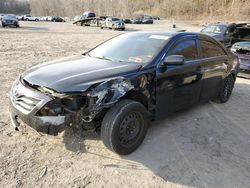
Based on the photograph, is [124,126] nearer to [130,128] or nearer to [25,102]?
[130,128]

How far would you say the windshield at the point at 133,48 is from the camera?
12.1 ft

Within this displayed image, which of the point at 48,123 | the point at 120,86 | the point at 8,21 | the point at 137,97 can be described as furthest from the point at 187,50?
the point at 8,21

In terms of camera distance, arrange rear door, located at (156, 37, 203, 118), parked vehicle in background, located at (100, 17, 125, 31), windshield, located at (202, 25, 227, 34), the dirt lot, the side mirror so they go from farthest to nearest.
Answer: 1. parked vehicle in background, located at (100, 17, 125, 31)
2. windshield, located at (202, 25, 227, 34)
3. rear door, located at (156, 37, 203, 118)
4. the side mirror
5. the dirt lot

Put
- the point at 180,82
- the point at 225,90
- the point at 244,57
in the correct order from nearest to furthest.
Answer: the point at 180,82, the point at 225,90, the point at 244,57

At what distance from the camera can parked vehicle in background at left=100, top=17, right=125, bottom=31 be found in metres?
29.9

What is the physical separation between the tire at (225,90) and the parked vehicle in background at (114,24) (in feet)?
84.0

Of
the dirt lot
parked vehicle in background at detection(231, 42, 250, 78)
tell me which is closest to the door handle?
the dirt lot

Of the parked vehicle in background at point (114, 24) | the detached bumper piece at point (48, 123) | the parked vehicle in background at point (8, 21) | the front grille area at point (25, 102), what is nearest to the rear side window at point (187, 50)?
the detached bumper piece at point (48, 123)

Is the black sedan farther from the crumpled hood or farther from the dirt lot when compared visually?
the dirt lot

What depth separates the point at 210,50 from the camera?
4.64 meters

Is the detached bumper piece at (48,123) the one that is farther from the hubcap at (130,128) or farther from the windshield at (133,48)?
the windshield at (133,48)

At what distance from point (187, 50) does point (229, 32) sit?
8836 mm

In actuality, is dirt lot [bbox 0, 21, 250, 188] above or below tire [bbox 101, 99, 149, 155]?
below

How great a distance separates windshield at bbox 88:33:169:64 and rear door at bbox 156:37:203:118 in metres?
0.25
